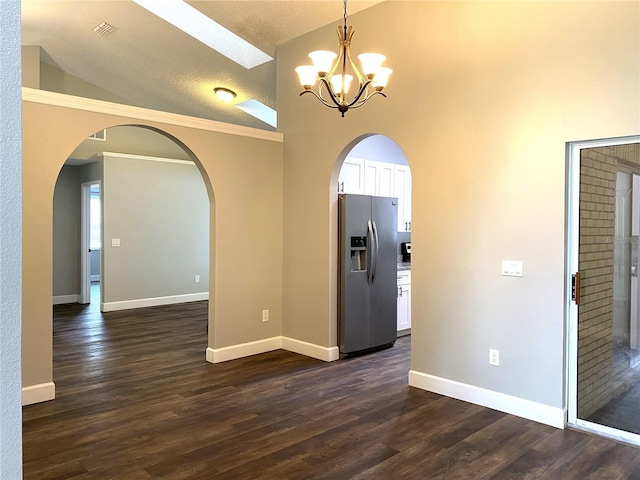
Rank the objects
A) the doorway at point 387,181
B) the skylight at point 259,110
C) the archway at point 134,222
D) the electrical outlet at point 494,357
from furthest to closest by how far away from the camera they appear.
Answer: the archway at point 134,222 < the skylight at point 259,110 < the doorway at point 387,181 < the electrical outlet at point 494,357

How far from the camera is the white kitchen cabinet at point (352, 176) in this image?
226 inches

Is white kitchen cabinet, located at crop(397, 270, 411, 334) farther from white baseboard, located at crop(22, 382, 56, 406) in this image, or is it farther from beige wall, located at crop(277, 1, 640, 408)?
white baseboard, located at crop(22, 382, 56, 406)

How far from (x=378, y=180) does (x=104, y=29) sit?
12.8 ft

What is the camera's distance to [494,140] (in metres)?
3.62

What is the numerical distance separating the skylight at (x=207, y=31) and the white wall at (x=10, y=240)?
17.0ft

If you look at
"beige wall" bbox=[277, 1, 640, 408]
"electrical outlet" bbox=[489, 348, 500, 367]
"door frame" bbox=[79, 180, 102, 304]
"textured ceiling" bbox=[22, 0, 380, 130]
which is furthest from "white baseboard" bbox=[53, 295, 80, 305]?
"electrical outlet" bbox=[489, 348, 500, 367]

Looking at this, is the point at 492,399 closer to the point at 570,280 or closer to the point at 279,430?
the point at 570,280

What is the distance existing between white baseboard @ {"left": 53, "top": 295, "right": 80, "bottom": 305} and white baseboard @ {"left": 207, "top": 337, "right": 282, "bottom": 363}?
506 centimetres

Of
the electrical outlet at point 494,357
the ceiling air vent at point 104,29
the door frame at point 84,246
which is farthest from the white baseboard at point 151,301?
the electrical outlet at point 494,357

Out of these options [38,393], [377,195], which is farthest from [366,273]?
[38,393]

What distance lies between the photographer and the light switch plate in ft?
11.6

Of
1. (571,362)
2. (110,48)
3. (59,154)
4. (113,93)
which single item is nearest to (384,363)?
(571,362)

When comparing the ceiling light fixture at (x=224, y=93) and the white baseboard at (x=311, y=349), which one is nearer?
the white baseboard at (x=311, y=349)

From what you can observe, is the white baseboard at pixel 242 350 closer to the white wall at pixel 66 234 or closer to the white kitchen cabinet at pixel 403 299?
the white kitchen cabinet at pixel 403 299
